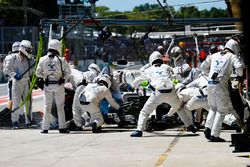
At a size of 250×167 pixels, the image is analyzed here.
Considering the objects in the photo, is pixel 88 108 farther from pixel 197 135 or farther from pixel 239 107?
pixel 239 107

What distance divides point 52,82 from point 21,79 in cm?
188

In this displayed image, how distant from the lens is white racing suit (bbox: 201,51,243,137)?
9453 mm

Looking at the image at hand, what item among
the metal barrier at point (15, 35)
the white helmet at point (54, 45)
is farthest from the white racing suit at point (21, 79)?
the metal barrier at point (15, 35)

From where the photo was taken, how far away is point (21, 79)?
528 inches

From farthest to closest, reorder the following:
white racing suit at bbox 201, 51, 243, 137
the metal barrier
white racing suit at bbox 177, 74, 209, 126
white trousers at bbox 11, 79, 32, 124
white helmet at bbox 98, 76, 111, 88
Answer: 1. the metal barrier
2. white trousers at bbox 11, 79, 32, 124
3. white helmet at bbox 98, 76, 111, 88
4. white racing suit at bbox 177, 74, 209, 126
5. white racing suit at bbox 201, 51, 243, 137

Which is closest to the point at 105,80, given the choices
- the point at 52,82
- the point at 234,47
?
the point at 52,82

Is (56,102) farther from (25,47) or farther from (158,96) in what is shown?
(158,96)

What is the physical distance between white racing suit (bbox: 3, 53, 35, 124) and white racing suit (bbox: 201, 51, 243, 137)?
213 inches

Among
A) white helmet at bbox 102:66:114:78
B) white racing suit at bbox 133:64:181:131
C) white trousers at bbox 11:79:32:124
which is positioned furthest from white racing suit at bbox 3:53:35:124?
white racing suit at bbox 133:64:181:131

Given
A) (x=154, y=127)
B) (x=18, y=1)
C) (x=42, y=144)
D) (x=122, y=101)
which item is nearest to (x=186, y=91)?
(x=154, y=127)

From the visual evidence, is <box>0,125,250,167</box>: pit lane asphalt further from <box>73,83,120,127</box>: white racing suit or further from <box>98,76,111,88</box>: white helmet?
<box>98,76,111,88</box>: white helmet

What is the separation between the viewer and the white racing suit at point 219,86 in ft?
31.0

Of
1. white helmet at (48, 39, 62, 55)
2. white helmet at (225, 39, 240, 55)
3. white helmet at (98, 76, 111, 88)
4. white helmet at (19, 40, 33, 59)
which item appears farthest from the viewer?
white helmet at (19, 40, 33, 59)

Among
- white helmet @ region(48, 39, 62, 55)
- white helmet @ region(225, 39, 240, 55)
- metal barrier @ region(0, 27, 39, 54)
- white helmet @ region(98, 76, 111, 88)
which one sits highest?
metal barrier @ region(0, 27, 39, 54)
